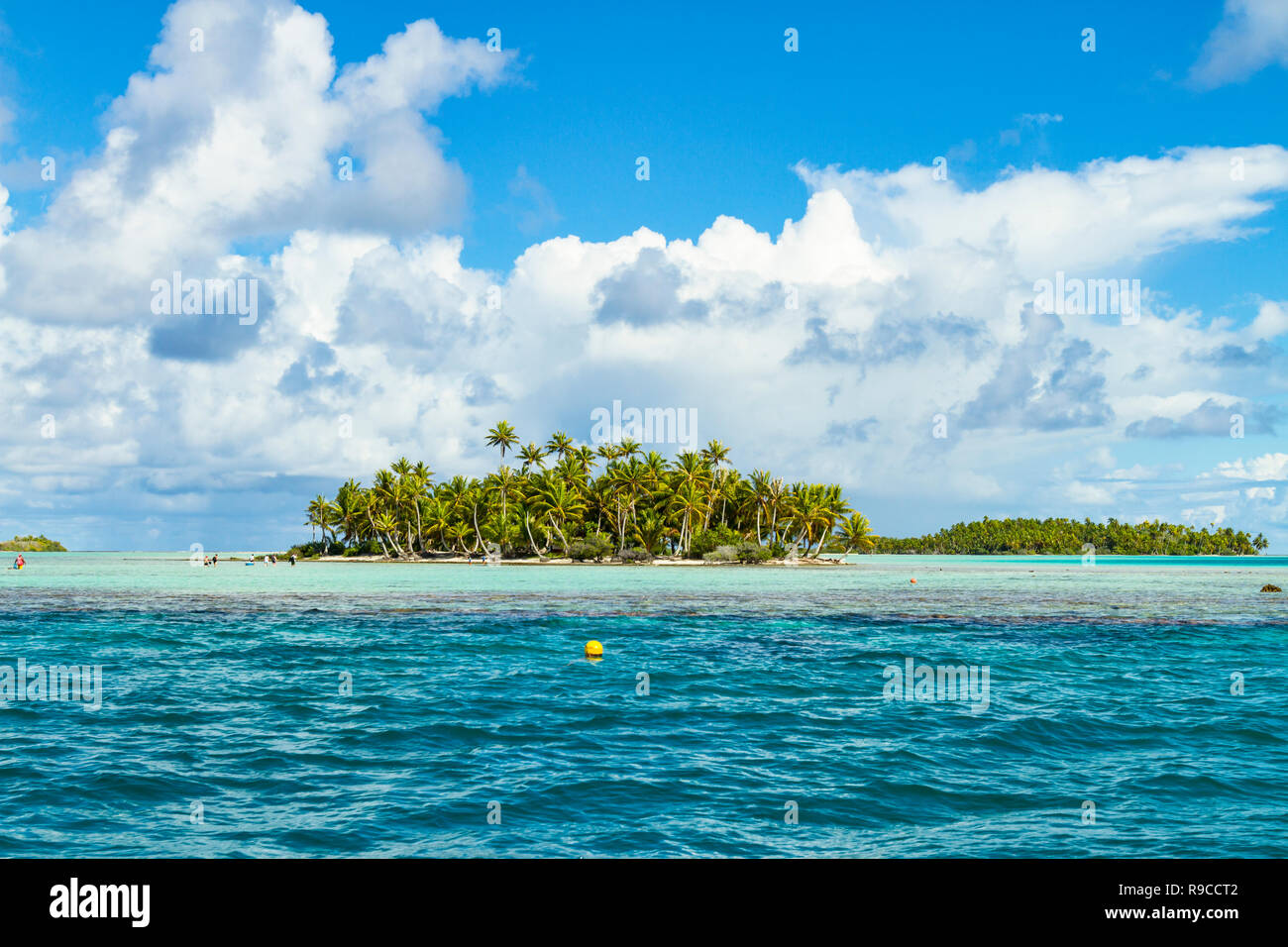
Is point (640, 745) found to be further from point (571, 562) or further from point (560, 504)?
point (560, 504)

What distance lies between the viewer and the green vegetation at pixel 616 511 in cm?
13162

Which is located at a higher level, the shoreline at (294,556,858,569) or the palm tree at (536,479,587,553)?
the palm tree at (536,479,587,553)

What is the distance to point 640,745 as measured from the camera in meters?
16.6

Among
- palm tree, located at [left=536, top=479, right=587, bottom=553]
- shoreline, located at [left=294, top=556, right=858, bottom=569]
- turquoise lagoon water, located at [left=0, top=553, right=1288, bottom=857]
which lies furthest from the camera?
palm tree, located at [left=536, top=479, right=587, bottom=553]

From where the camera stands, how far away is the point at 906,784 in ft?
45.4

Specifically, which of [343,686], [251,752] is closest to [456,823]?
[251,752]

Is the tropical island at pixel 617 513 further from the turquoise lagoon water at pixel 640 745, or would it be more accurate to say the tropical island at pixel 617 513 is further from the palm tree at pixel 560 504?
the turquoise lagoon water at pixel 640 745

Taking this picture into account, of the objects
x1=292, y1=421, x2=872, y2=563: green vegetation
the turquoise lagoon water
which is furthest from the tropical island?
the turquoise lagoon water

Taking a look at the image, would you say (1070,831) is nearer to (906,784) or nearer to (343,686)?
(906,784)

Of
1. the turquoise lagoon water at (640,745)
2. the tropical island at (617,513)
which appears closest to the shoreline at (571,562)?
the tropical island at (617,513)

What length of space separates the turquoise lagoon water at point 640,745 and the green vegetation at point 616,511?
9445cm

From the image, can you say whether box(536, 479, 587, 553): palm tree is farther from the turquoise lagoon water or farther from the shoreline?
the turquoise lagoon water

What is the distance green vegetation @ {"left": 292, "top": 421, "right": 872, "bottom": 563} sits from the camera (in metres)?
132

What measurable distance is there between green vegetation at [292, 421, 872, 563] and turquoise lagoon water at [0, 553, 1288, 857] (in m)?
94.5
